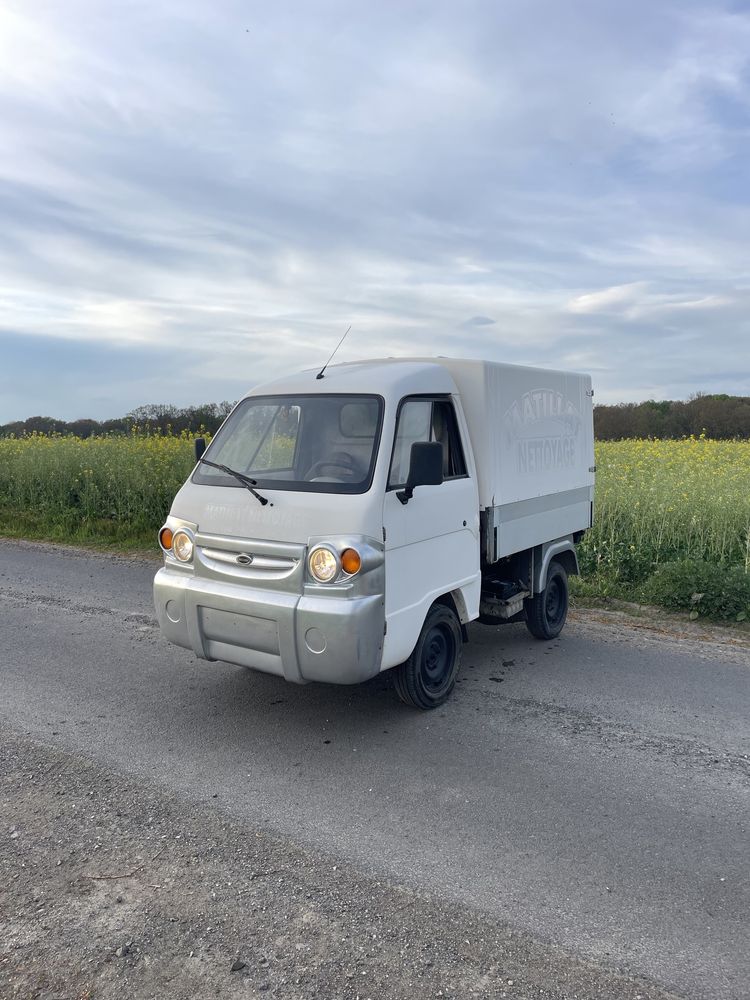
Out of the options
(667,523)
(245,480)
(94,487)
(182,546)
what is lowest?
(667,523)

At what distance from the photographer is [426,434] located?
5207mm

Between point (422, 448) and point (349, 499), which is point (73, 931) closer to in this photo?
point (349, 499)

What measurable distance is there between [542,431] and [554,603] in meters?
1.70

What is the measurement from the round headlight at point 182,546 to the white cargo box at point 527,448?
208cm

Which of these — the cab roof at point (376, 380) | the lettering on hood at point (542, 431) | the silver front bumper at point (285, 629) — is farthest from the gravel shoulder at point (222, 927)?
the lettering on hood at point (542, 431)

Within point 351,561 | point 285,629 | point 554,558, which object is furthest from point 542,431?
point 285,629

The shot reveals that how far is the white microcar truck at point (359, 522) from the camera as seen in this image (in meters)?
4.37

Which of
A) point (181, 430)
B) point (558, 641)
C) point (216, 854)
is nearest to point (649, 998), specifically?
point (216, 854)

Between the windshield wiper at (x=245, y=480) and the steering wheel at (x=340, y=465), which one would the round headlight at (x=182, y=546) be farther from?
the steering wheel at (x=340, y=465)

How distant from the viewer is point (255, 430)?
213 inches

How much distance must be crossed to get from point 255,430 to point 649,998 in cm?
395

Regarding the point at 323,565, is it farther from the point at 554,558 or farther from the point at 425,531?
the point at 554,558

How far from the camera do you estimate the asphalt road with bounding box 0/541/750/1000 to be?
3166 mm

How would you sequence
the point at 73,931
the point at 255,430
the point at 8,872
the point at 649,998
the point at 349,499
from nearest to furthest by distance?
the point at 649,998, the point at 73,931, the point at 8,872, the point at 349,499, the point at 255,430
